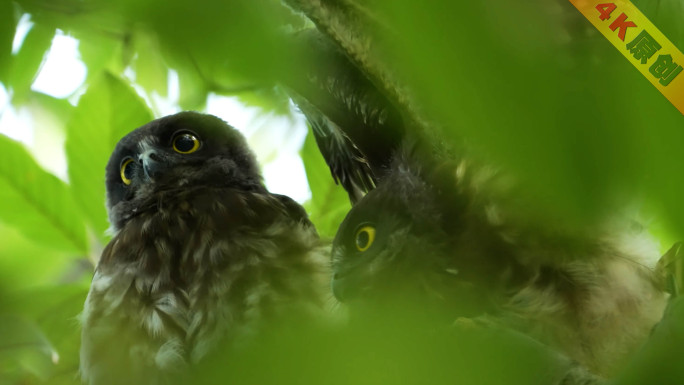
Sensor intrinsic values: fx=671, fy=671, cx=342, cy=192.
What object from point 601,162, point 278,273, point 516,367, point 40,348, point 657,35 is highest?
point 657,35

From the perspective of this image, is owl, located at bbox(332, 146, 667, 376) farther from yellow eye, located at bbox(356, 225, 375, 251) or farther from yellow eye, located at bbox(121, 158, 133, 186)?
yellow eye, located at bbox(121, 158, 133, 186)

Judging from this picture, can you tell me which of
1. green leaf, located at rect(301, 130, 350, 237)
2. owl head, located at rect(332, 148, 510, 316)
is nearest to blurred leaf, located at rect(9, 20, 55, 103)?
owl head, located at rect(332, 148, 510, 316)

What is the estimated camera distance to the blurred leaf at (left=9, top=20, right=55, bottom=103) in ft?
2.08

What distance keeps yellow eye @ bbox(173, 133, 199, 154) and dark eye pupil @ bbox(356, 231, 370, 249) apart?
100cm

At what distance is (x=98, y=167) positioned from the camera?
1505 mm

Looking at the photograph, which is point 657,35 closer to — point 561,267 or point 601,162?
point 601,162

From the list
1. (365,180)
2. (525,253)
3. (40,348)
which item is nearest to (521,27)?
(525,253)

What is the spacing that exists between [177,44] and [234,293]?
1.12 meters

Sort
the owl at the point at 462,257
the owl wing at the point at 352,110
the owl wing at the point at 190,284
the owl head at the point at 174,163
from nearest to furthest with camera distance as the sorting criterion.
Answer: the owl at the point at 462,257
the owl wing at the point at 352,110
the owl wing at the point at 190,284
the owl head at the point at 174,163

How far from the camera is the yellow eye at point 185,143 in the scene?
6.42ft

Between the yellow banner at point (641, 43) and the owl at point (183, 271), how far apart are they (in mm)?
871

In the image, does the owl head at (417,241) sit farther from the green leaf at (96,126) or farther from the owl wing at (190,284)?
the green leaf at (96,126)

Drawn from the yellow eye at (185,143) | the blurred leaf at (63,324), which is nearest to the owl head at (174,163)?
the yellow eye at (185,143)

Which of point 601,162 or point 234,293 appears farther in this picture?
point 234,293
